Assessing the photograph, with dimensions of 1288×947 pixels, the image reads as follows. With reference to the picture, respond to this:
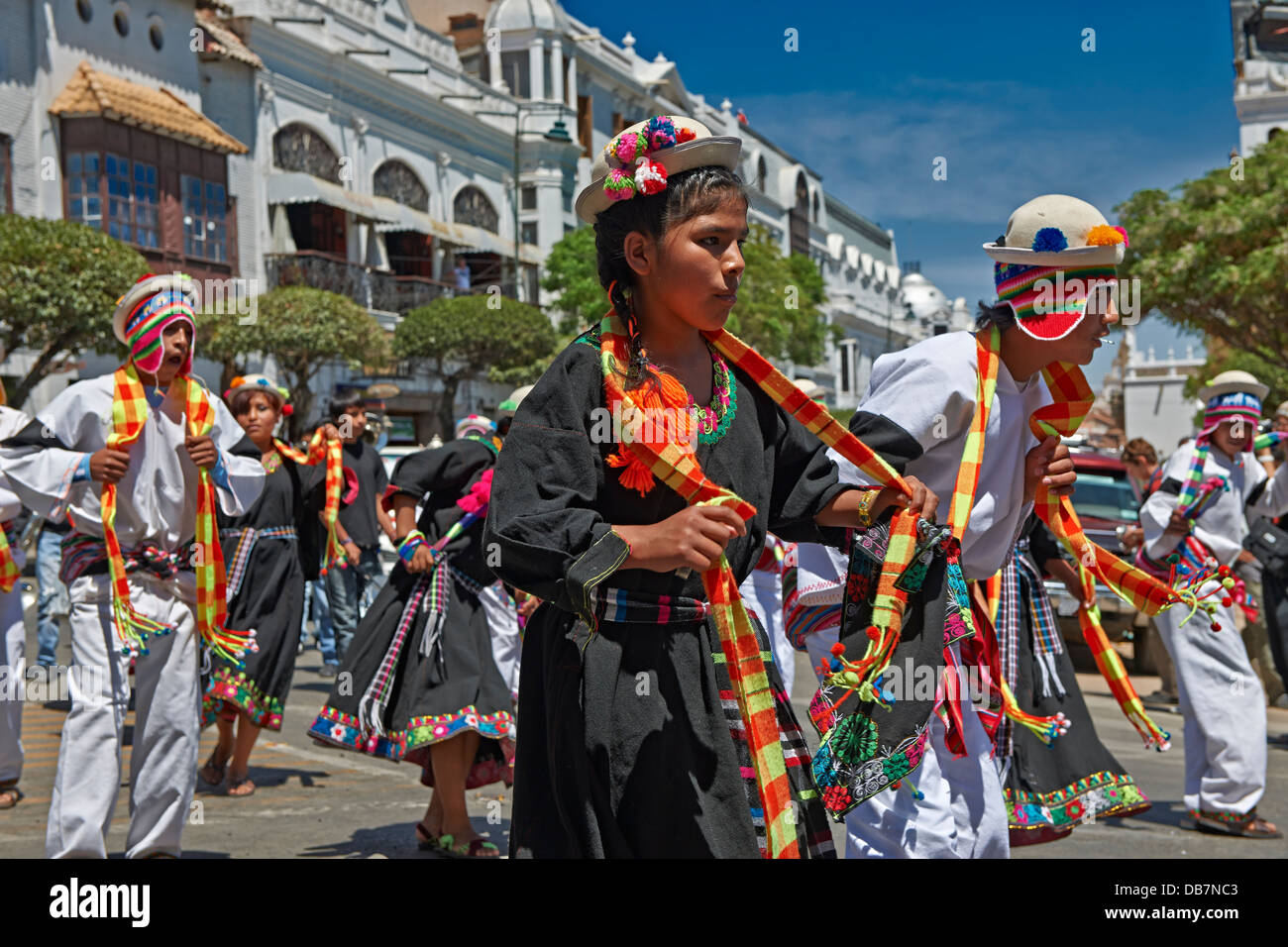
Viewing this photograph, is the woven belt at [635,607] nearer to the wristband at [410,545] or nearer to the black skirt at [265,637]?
the wristband at [410,545]

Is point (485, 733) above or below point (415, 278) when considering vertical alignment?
below

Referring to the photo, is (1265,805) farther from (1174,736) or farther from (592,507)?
(592,507)

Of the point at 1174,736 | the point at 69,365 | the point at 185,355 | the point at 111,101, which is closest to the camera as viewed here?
the point at 185,355

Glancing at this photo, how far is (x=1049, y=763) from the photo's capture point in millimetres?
5012

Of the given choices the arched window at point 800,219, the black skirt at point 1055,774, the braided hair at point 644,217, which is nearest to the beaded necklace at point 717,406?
the braided hair at point 644,217

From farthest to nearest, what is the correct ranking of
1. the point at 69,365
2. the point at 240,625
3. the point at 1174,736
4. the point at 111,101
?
the point at 111,101 → the point at 69,365 → the point at 1174,736 → the point at 240,625

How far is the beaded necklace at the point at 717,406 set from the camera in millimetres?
2953

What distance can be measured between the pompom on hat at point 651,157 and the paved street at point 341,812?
378cm

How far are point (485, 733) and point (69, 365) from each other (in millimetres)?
21588

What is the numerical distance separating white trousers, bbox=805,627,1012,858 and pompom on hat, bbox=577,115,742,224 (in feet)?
4.95

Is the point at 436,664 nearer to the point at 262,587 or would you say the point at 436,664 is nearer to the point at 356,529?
the point at 262,587

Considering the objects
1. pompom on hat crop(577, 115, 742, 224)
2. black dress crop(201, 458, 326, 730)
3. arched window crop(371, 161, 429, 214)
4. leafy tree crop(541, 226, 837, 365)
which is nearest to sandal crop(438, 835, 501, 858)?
black dress crop(201, 458, 326, 730)

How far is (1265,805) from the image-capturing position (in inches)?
296
